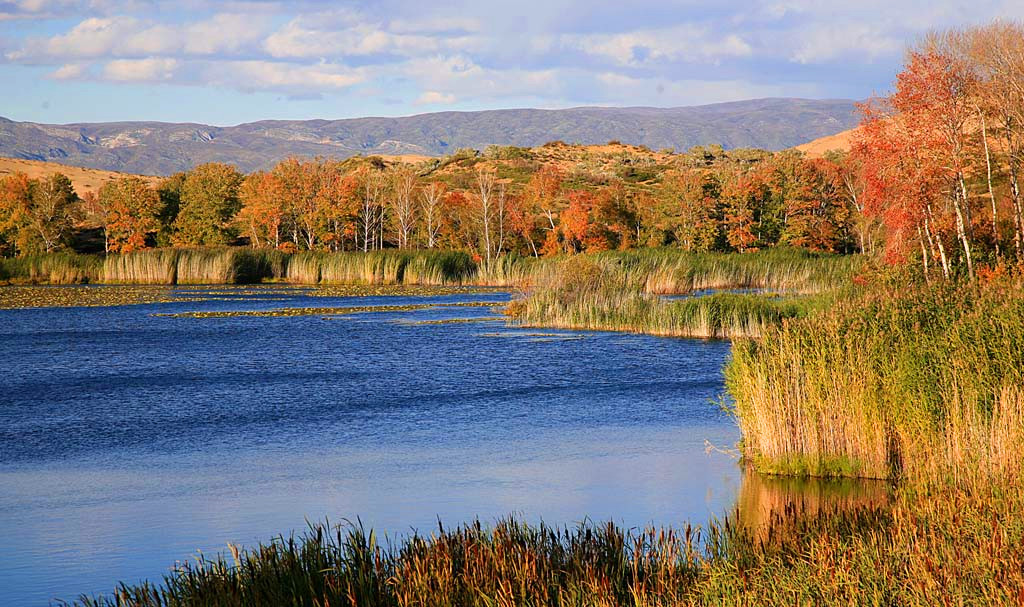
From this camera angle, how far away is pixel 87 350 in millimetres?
24188

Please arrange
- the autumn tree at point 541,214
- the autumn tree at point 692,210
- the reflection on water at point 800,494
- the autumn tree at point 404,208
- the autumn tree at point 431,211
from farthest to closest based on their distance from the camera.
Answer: the autumn tree at point 404,208, the autumn tree at point 431,211, the autumn tree at point 541,214, the autumn tree at point 692,210, the reflection on water at point 800,494

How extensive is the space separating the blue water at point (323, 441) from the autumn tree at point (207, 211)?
41886 mm

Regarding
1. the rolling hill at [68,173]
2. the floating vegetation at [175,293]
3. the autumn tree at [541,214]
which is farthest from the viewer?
the rolling hill at [68,173]

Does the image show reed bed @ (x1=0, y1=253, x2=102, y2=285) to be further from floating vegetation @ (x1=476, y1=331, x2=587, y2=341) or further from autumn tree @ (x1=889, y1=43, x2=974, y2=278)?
→ autumn tree @ (x1=889, y1=43, x2=974, y2=278)

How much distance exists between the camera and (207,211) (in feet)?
222

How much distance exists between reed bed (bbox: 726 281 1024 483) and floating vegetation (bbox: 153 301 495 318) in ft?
77.3

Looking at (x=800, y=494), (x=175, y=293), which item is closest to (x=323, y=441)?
(x=800, y=494)

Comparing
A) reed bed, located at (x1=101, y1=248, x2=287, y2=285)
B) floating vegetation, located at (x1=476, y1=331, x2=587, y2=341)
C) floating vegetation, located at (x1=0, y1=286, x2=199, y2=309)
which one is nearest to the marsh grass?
reed bed, located at (x1=101, y1=248, x2=287, y2=285)

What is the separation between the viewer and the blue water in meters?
9.98

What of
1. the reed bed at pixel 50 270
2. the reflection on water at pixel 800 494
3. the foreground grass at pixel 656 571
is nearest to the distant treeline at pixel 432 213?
the reed bed at pixel 50 270

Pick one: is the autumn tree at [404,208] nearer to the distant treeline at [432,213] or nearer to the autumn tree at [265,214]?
the distant treeline at [432,213]

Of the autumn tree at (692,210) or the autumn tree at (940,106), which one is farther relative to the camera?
the autumn tree at (692,210)

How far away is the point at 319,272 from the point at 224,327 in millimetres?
23343

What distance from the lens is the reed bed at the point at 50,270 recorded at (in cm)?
4959
